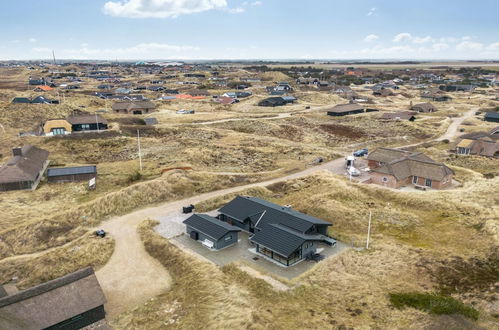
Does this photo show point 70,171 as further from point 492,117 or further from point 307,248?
point 492,117

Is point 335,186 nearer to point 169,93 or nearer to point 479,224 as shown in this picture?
point 479,224

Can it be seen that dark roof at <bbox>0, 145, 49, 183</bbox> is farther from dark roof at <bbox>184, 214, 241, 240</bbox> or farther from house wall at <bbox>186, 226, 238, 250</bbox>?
house wall at <bbox>186, 226, 238, 250</bbox>

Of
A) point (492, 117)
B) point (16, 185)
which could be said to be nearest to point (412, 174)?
point (16, 185)

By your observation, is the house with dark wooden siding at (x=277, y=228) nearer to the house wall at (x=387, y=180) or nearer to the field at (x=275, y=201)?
the field at (x=275, y=201)

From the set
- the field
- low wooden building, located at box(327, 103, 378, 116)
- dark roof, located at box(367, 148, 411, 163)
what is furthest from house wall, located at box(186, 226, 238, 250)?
low wooden building, located at box(327, 103, 378, 116)

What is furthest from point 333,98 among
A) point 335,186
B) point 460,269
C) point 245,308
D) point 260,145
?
point 245,308

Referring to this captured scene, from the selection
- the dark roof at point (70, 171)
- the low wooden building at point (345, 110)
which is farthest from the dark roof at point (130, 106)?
the dark roof at point (70, 171)
